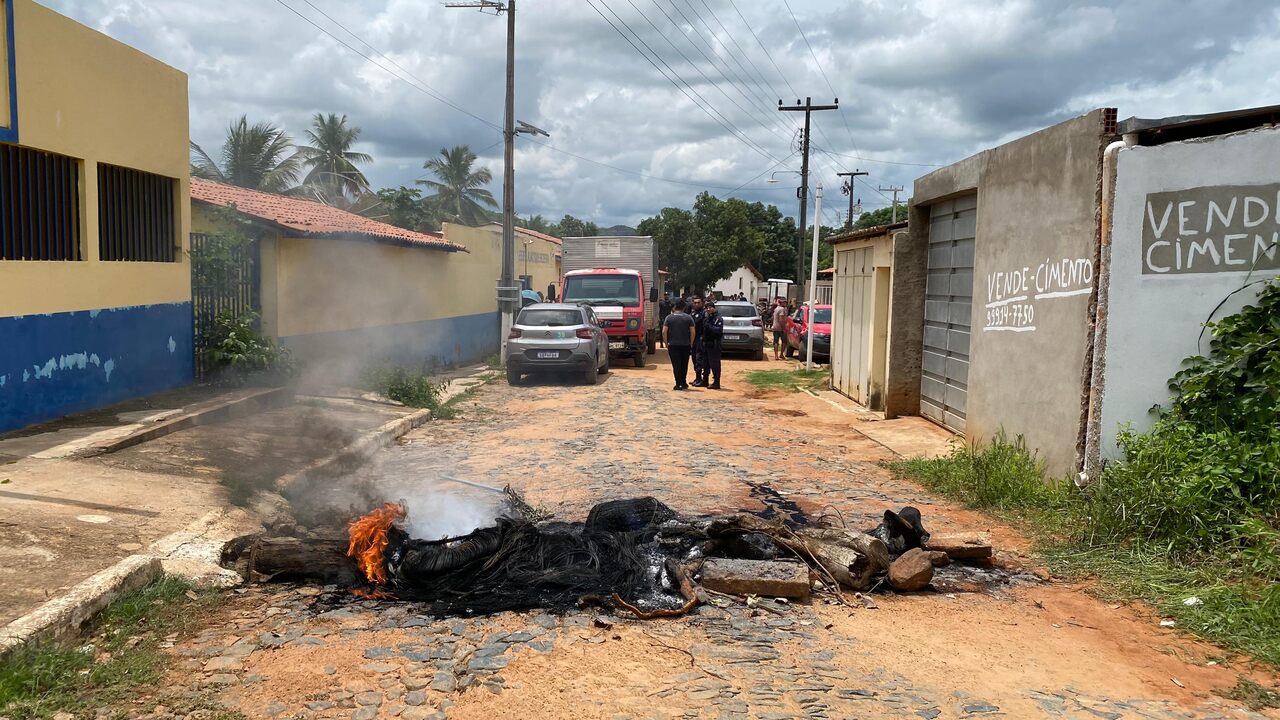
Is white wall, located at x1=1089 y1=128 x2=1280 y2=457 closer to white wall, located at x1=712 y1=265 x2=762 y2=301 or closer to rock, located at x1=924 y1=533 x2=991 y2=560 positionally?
rock, located at x1=924 y1=533 x2=991 y2=560

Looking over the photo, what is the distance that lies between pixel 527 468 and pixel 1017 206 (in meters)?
5.46

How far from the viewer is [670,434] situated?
10891 millimetres

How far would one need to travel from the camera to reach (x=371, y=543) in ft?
18.0

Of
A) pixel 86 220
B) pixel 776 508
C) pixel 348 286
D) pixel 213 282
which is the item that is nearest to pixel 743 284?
pixel 348 286

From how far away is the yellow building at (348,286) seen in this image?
1312cm

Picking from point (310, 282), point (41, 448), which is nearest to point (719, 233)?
point (310, 282)

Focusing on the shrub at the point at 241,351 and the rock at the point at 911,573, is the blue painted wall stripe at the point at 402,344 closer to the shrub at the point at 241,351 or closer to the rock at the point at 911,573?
the shrub at the point at 241,351

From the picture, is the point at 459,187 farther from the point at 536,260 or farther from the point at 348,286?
the point at 348,286

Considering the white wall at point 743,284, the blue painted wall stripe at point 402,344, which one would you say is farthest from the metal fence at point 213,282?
the white wall at point 743,284

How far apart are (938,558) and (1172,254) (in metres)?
2.90

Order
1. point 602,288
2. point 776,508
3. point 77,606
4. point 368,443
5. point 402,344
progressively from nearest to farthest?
point 77,606
point 776,508
point 368,443
point 402,344
point 602,288

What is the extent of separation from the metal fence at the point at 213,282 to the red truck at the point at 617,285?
29.8 feet

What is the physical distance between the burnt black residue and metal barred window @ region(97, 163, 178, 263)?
763cm

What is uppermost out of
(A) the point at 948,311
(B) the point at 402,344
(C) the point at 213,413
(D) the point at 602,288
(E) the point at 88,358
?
(D) the point at 602,288
